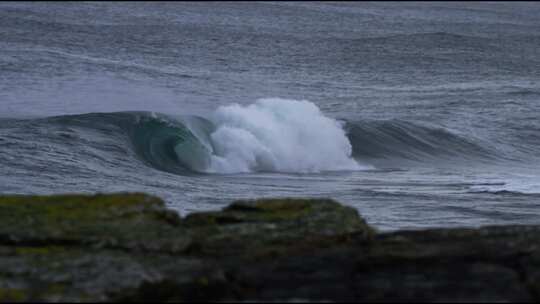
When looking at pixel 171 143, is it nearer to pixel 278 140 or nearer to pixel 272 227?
pixel 278 140

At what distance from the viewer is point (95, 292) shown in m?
4.98

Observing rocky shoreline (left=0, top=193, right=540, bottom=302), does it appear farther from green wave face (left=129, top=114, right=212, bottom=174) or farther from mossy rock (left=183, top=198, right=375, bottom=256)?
green wave face (left=129, top=114, right=212, bottom=174)

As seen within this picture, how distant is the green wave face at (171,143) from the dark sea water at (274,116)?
0.19 ft

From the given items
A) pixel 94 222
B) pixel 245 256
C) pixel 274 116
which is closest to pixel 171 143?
pixel 274 116

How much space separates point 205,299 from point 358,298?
73 centimetres

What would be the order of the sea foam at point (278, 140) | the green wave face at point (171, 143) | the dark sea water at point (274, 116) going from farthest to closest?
the sea foam at point (278, 140), the green wave face at point (171, 143), the dark sea water at point (274, 116)

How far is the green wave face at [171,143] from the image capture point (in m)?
23.7

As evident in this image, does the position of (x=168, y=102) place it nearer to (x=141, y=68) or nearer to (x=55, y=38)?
(x=141, y=68)

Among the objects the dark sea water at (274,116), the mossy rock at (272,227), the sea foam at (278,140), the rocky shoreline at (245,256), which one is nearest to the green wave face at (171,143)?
the dark sea water at (274,116)

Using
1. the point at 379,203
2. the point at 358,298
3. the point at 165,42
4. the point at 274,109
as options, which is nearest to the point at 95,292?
the point at 358,298

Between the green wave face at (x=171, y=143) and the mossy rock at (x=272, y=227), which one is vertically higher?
the mossy rock at (x=272, y=227)

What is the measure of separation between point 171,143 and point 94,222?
19484 millimetres

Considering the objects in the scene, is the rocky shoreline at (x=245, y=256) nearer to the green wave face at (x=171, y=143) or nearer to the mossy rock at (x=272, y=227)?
the mossy rock at (x=272, y=227)

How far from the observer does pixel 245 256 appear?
545cm
